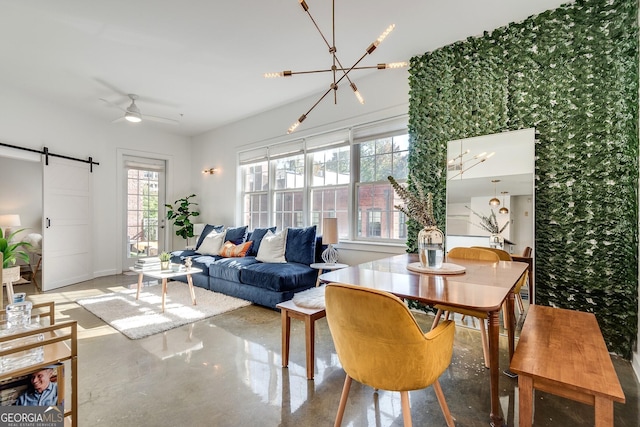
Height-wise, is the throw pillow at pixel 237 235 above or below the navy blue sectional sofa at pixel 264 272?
above

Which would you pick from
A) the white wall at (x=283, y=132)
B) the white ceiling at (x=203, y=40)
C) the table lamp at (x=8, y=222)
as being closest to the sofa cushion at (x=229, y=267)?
the white wall at (x=283, y=132)

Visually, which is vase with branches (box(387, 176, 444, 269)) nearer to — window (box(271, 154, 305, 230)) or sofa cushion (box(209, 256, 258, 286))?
sofa cushion (box(209, 256, 258, 286))

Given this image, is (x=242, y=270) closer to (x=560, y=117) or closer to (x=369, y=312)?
(x=369, y=312)

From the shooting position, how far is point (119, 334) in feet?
9.23

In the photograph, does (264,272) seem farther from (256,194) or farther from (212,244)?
(256,194)

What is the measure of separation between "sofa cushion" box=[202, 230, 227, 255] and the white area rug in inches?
28.6

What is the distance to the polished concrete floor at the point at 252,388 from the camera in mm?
1646

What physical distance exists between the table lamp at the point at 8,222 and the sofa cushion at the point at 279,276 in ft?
15.6

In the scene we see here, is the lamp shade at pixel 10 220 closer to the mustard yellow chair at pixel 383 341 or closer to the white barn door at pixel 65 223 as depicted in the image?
the white barn door at pixel 65 223

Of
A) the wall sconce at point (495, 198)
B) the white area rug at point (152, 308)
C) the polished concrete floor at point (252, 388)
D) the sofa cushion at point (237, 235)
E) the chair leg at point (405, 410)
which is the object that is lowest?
the polished concrete floor at point (252, 388)

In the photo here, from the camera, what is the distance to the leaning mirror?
275cm

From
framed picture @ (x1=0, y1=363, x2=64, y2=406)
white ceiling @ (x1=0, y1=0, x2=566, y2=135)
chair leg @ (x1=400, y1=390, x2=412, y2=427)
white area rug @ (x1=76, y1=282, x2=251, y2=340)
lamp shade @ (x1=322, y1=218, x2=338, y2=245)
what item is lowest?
white area rug @ (x1=76, y1=282, x2=251, y2=340)

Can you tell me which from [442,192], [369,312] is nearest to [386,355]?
[369,312]

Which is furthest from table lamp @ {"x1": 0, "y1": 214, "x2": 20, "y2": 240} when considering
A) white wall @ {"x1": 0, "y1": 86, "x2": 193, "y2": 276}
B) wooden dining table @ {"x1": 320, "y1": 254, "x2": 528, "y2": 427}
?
wooden dining table @ {"x1": 320, "y1": 254, "x2": 528, "y2": 427}
